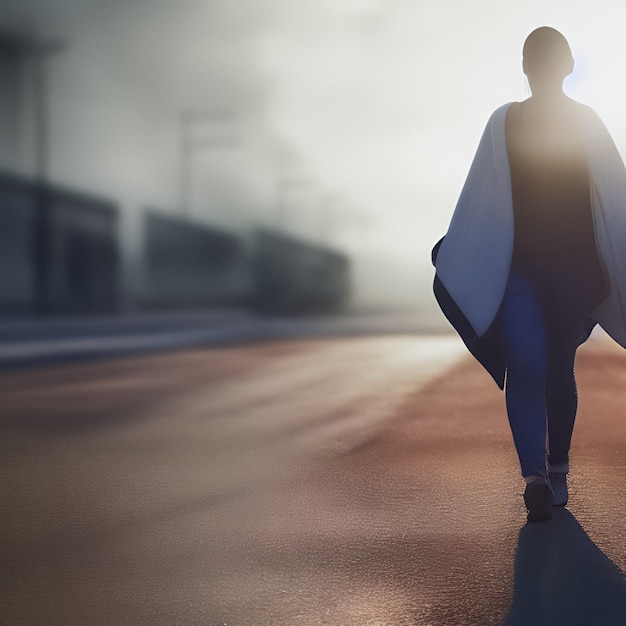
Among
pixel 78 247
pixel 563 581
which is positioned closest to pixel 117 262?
pixel 78 247

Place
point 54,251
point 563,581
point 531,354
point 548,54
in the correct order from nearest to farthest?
point 563,581
point 531,354
point 548,54
point 54,251

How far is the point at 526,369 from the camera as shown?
4270mm

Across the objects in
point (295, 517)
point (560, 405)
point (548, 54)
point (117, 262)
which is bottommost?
point (295, 517)

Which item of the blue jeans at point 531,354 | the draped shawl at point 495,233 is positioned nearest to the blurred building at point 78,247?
the draped shawl at point 495,233

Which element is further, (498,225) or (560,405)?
(560,405)

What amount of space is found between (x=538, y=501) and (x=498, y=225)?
1162 mm

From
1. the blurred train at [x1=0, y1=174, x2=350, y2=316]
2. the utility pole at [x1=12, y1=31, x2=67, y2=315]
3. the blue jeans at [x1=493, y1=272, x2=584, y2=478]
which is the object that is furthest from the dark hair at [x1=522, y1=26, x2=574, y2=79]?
the blurred train at [x1=0, y1=174, x2=350, y2=316]

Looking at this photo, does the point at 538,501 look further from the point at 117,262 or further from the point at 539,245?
the point at 117,262

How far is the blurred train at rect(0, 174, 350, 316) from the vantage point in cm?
2792

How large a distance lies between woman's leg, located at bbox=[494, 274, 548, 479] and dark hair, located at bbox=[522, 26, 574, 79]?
929 millimetres

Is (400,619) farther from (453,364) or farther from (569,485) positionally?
(453,364)

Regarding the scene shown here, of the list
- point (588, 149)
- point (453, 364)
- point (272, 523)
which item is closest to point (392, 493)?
point (272, 523)

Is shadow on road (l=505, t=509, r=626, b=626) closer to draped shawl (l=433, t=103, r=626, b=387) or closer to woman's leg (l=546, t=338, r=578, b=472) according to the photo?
woman's leg (l=546, t=338, r=578, b=472)

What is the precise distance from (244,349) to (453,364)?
4.50 metres
